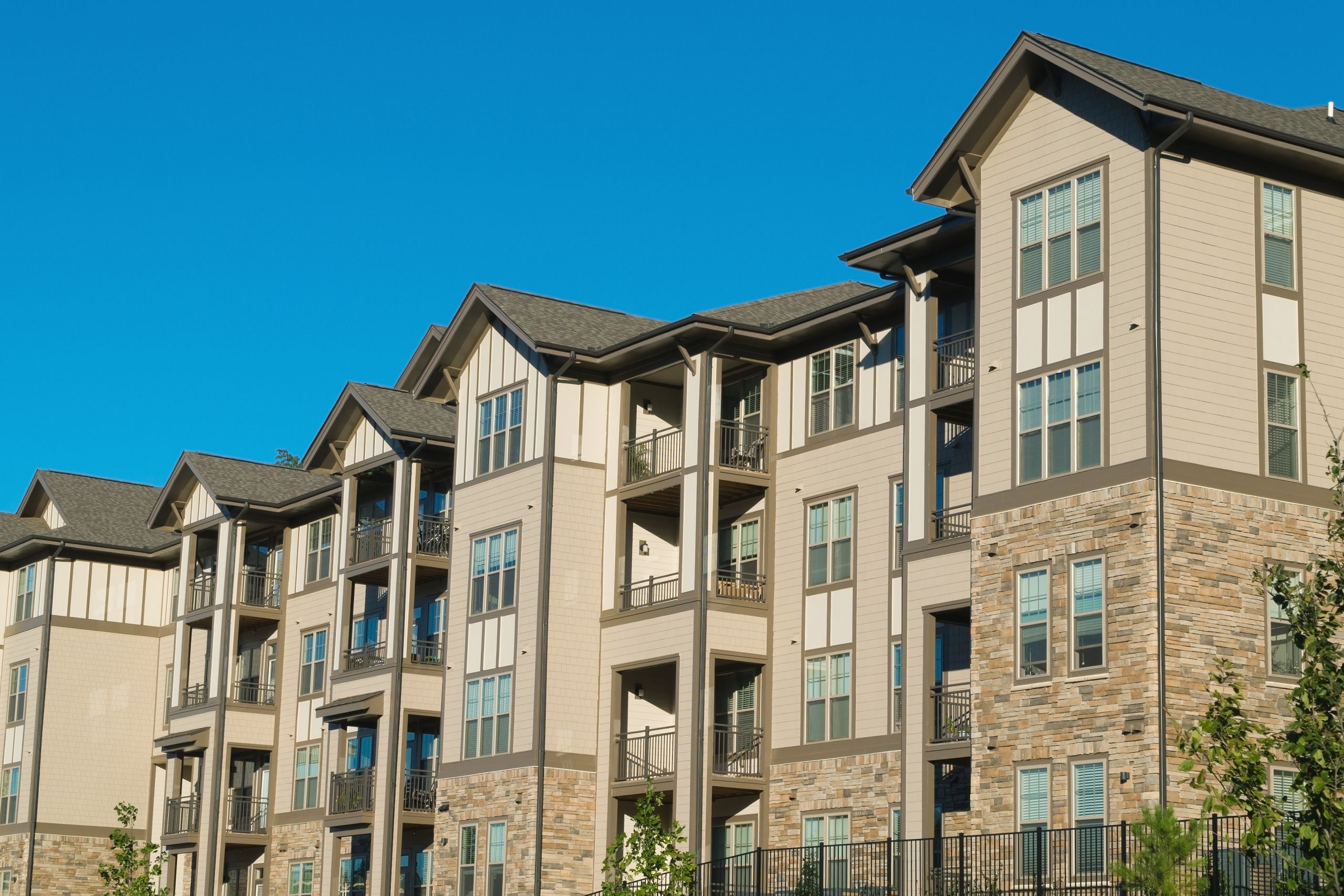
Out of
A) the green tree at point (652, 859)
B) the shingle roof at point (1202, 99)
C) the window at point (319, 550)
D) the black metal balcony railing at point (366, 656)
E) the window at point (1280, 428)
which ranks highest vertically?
the shingle roof at point (1202, 99)

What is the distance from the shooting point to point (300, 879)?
5716 centimetres

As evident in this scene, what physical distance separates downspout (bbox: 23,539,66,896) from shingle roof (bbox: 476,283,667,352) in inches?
961

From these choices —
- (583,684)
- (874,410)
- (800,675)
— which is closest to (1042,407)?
(874,410)

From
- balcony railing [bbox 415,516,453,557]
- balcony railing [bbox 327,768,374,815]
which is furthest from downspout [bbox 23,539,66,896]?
balcony railing [bbox 415,516,453,557]

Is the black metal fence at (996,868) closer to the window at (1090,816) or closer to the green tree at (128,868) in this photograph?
the window at (1090,816)

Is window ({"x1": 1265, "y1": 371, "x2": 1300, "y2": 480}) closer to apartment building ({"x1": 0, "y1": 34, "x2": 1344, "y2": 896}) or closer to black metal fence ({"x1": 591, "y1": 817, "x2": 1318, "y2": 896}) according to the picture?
apartment building ({"x1": 0, "y1": 34, "x2": 1344, "y2": 896})

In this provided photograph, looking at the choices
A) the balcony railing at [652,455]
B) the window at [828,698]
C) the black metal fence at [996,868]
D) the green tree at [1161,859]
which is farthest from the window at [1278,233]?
the balcony railing at [652,455]

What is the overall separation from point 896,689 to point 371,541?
61.9 ft

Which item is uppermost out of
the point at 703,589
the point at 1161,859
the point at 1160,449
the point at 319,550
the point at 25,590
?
the point at 319,550

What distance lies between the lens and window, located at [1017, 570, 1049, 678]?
33281 millimetres

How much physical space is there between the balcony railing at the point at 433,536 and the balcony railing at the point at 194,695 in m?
12.7

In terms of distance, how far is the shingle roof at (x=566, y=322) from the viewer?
4716 cm

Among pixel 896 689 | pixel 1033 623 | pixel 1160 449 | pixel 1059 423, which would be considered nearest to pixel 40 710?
pixel 896 689

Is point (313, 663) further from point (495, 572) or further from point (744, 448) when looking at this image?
point (744, 448)
